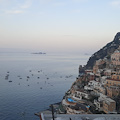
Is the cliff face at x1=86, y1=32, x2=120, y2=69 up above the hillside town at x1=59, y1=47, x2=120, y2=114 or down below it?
above

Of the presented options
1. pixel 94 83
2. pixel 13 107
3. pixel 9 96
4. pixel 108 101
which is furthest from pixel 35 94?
pixel 108 101

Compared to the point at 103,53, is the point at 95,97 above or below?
below

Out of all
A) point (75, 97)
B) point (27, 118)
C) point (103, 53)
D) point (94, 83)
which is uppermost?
point (103, 53)

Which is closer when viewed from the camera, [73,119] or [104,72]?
[73,119]

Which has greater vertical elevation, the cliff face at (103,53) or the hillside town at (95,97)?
the cliff face at (103,53)

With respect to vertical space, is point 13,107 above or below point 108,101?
below

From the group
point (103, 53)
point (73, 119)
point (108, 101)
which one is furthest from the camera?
point (103, 53)

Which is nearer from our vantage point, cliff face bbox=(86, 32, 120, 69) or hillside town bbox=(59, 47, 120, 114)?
hillside town bbox=(59, 47, 120, 114)

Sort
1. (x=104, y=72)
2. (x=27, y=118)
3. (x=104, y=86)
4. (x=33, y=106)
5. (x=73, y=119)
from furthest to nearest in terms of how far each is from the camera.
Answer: (x=104, y=72) → (x=33, y=106) → (x=104, y=86) → (x=27, y=118) → (x=73, y=119)

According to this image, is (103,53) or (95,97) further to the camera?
(103,53)

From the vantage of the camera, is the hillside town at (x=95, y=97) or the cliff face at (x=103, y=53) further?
the cliff face at (x=103, y=53)

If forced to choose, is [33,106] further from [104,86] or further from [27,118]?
[104,86]
